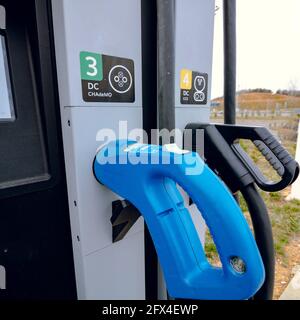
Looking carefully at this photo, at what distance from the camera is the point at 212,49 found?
Result: 0.67m

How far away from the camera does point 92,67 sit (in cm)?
46

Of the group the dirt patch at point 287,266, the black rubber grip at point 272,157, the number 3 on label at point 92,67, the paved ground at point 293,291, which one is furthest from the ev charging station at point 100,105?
the dirt patch at point 287,266

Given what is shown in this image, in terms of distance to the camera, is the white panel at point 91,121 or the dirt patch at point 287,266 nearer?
the white panel at point 91,121

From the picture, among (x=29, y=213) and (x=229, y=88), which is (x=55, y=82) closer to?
(x=29, y=213)

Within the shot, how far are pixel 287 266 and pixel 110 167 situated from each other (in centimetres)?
210

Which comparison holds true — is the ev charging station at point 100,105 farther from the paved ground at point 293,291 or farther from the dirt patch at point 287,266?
the dirt patch at point 287,266

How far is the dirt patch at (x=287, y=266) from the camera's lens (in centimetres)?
180

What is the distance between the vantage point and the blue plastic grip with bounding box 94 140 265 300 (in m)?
0.37

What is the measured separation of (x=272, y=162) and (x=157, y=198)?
0.84 ft

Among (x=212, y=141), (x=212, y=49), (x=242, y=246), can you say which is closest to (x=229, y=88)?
(x=212, y=49)

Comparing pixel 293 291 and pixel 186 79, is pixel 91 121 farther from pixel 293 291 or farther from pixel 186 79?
pixel 293 291

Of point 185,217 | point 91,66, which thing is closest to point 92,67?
point 91,66

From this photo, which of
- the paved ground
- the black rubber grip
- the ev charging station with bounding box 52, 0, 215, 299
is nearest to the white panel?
the ev charging station with bounding box 52, 0, 215, 299
